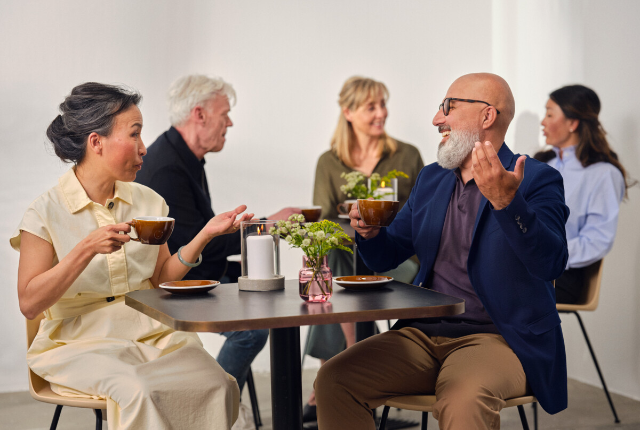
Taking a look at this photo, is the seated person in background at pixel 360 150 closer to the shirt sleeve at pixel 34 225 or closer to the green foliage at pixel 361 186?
the green foliage at pixel 361 186

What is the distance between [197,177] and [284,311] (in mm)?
1813

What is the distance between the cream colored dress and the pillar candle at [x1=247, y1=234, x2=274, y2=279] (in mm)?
332

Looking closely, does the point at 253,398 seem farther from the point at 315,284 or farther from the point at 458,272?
the point at 315,284

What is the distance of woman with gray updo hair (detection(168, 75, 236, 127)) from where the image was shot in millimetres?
3348

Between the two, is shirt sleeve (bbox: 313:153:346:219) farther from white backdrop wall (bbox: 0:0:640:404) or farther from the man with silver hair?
the man with silver hair

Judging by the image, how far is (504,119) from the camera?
232 centimetres

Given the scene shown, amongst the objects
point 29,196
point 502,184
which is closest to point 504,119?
point 502,184

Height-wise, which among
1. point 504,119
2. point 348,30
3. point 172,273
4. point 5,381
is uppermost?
point 348,30

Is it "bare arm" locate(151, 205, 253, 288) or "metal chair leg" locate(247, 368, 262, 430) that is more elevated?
"bare arm" locate(151, 205, 253, 288)

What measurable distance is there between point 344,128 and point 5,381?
262 centimetres

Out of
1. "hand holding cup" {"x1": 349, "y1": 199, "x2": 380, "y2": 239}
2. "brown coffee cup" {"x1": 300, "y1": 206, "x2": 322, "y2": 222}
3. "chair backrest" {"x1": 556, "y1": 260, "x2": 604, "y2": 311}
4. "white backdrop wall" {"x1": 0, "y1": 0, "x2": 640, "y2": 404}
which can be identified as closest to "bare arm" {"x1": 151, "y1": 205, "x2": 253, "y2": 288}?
"hand holding cup" {"x1": 349, "y1": 199, "x2": 380, "y2": 239}

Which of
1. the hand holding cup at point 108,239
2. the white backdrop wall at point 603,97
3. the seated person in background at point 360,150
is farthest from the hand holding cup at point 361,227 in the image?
the white backdrop wall at point 603,97

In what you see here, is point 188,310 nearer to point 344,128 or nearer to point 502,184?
point 502,184

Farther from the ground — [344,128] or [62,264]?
[344,128]
